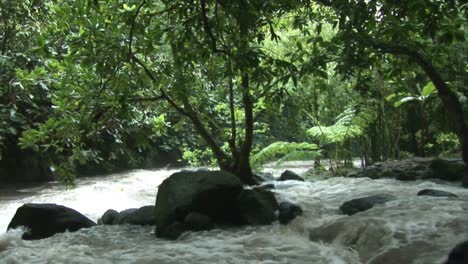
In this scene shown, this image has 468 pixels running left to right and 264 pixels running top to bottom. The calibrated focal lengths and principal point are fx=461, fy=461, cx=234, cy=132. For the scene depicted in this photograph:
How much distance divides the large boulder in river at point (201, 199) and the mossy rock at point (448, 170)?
326 cm

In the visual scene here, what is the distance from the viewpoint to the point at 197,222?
4.84 m

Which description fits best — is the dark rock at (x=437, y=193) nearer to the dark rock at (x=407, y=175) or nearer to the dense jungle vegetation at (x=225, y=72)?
the dense jungle vegetation at (x=225, y=72)

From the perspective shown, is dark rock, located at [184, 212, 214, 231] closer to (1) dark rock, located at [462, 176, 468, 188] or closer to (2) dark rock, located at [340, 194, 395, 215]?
(2) dark rock, located at [340, 194, 395, 215]

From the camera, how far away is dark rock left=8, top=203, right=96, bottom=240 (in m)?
5.12

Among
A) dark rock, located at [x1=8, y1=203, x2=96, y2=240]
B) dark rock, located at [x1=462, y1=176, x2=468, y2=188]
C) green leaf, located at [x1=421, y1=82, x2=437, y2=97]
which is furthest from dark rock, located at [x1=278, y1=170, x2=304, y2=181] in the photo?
dark rock, located at [x1=8, y1=203, x2=96, y2=240]

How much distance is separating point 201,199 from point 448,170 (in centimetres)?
375

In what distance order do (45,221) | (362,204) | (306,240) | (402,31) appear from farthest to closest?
1. (45,221)
2. (362,204)
3. (306,240)
4. (402,31)

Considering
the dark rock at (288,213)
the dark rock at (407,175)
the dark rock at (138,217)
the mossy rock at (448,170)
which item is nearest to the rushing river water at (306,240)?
the dark rock at (288,213)

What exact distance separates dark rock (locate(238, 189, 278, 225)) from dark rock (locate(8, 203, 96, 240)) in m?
1.87

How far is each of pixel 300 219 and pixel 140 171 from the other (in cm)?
872

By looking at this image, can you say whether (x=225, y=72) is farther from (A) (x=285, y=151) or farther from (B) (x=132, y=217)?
(A) (x=285, y=151)

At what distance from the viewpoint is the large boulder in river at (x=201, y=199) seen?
16.3 ft

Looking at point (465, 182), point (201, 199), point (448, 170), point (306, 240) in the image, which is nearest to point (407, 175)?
point (448, 170)

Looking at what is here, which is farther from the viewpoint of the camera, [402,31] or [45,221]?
[45,221]
